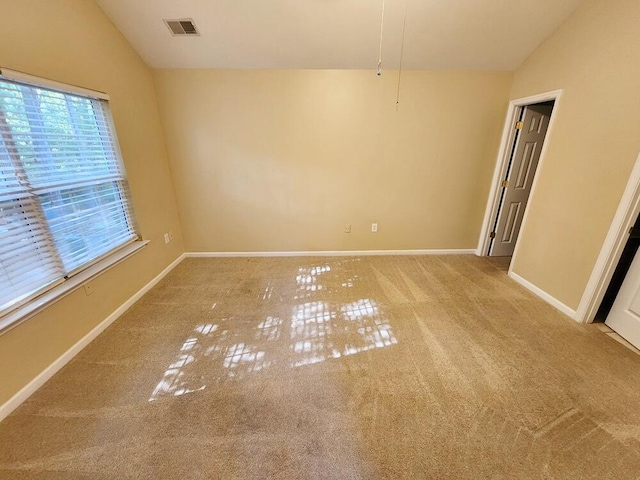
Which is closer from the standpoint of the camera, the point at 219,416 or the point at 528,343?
the point at 219,416

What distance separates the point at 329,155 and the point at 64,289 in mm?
2786

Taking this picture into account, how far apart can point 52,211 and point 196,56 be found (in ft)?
6.74

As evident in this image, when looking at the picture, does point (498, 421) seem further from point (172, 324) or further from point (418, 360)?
point (172, 324)

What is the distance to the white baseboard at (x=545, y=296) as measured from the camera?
229 centimetres

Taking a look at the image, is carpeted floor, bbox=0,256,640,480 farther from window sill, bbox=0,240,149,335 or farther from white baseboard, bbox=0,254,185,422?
window sill, bbox=0,240,149,335

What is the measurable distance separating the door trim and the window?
4.14 m

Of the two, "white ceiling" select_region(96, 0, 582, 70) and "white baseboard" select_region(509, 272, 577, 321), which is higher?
"white ceiling" select_region(96, 0, 582, 70)

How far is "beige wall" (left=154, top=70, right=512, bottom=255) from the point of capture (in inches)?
116

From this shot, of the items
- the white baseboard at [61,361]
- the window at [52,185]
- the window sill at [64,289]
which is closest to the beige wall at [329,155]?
the window at [52,185]

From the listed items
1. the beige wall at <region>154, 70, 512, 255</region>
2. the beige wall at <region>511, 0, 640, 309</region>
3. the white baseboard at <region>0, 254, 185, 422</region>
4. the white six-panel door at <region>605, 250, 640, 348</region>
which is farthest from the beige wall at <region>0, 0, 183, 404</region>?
the white six-panel door at <region>605, 250, 640, 348</region>

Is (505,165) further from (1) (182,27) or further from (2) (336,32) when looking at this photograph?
(1) (182,27)

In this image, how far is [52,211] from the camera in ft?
5.90

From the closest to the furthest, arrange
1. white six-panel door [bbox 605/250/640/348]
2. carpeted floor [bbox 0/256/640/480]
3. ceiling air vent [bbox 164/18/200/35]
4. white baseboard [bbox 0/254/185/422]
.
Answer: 1. carpeted floor [bbox 0/256/640/480]
2. white baseboard [bbox 0/254/185/422]
3. white six-panel door [bbox 605/250/640/348]
4. ceiling air vent [bbox 164/18/200/35]

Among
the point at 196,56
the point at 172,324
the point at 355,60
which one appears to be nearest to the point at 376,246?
the point at 355,60
